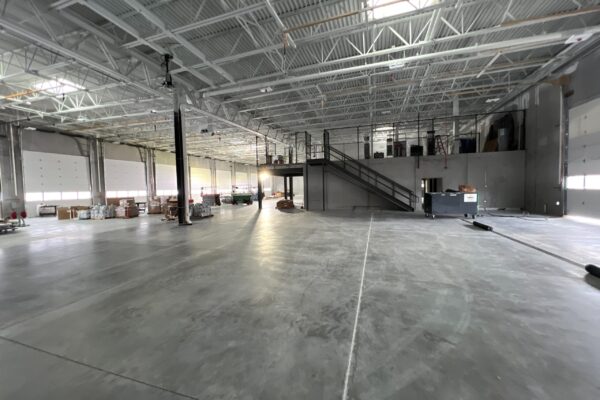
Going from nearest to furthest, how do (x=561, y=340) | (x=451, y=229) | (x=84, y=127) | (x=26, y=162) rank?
(x=561, y=340) → (x=451, y=229) → (x=26, y=162) → (x=84, y=127)

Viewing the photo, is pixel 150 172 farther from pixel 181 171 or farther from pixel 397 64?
pixel 397 64

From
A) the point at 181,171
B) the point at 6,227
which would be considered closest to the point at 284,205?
the point at 181,171

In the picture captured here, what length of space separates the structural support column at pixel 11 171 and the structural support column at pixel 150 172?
8659mm

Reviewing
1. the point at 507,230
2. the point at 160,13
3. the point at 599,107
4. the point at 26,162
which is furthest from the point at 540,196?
the point at 26,162

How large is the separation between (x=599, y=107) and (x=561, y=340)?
10.7 metres

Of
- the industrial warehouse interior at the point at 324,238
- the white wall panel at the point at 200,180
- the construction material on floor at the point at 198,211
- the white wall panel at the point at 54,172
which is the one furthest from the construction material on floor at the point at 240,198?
the white wall panel at the point at 54,172

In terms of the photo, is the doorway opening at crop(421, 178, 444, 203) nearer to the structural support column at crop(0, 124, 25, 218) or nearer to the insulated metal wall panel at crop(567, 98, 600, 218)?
the insulated metal wall panel at crop(567, 98, 600, 218)

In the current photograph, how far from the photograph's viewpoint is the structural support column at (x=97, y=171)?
63.2 ft

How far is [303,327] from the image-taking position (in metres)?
2.63

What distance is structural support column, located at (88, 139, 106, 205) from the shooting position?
19.2 m

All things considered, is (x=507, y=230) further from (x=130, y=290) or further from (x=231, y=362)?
(x=130, y=290)

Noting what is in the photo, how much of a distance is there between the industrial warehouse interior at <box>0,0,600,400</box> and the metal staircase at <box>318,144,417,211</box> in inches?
6.2

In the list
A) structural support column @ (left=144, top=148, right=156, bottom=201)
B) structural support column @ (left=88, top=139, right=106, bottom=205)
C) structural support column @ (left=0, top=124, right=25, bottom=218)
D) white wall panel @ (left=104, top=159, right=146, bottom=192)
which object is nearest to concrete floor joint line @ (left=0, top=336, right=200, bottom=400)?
structural support column @ (left=0, top=124, right=25, bottom=218)

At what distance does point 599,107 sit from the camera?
809 centimetres
